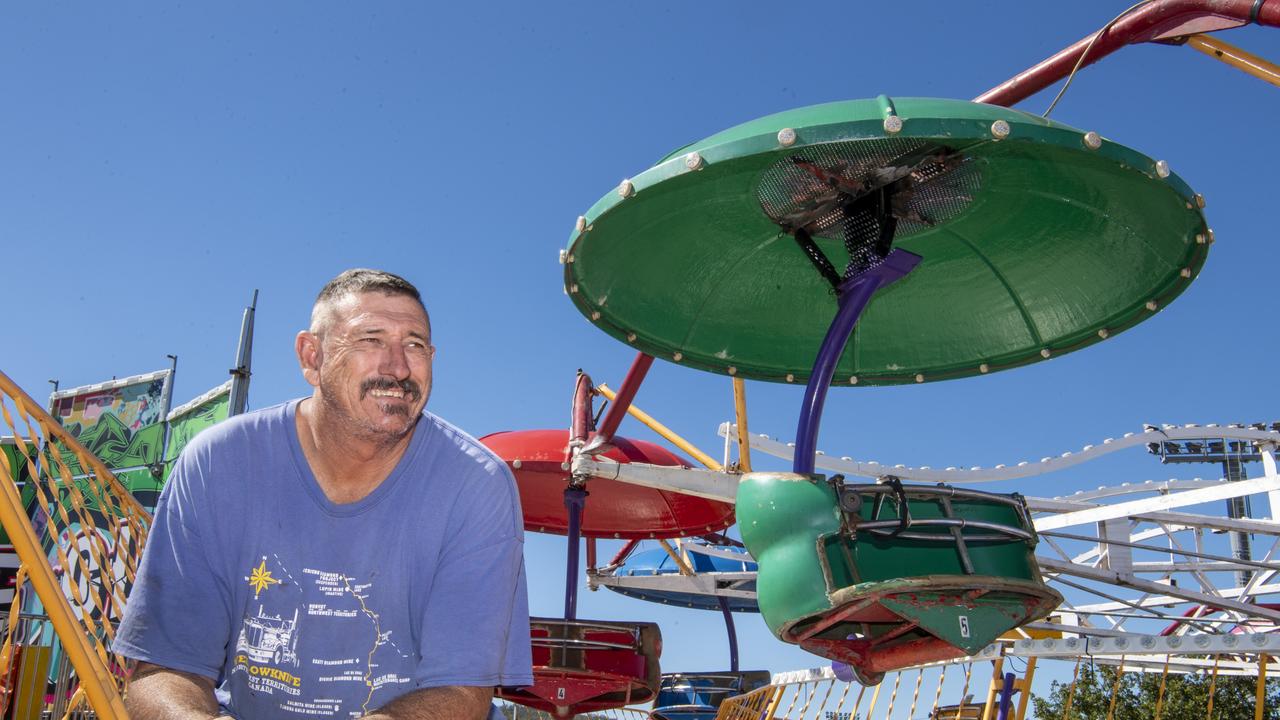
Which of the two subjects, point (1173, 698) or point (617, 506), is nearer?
point (617, 506)

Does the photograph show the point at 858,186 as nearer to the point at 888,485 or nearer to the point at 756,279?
the point at 756,279

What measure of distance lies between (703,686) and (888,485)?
34.5 ft

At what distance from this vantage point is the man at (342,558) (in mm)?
2516

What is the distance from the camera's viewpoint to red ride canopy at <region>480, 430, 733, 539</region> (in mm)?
13562

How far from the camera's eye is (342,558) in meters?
2.59

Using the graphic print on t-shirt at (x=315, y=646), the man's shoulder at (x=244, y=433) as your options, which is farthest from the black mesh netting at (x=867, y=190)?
the graphic print on t-shirt at (x=315, y=646)

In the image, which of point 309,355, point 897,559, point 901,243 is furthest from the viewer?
point 901,243

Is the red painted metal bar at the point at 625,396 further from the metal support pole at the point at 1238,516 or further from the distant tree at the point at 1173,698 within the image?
the distant tree at the point at 1173,698

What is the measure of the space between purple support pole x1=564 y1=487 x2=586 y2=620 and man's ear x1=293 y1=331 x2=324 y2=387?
844cm

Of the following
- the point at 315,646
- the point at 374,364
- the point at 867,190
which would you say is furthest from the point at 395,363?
the point at 867,190

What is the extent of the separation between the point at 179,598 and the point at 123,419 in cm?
1468

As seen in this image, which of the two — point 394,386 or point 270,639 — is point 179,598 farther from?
point 394,386

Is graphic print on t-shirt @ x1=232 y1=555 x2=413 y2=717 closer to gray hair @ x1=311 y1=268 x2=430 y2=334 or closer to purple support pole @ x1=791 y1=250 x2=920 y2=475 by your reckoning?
gray hair @ x1=311 y1=268 x2=430 y2=334

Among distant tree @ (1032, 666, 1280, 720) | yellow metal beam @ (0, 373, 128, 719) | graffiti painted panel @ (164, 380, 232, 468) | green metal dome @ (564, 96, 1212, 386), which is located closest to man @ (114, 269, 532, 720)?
yellow metal beam @ (0, 373, 128, 719)
